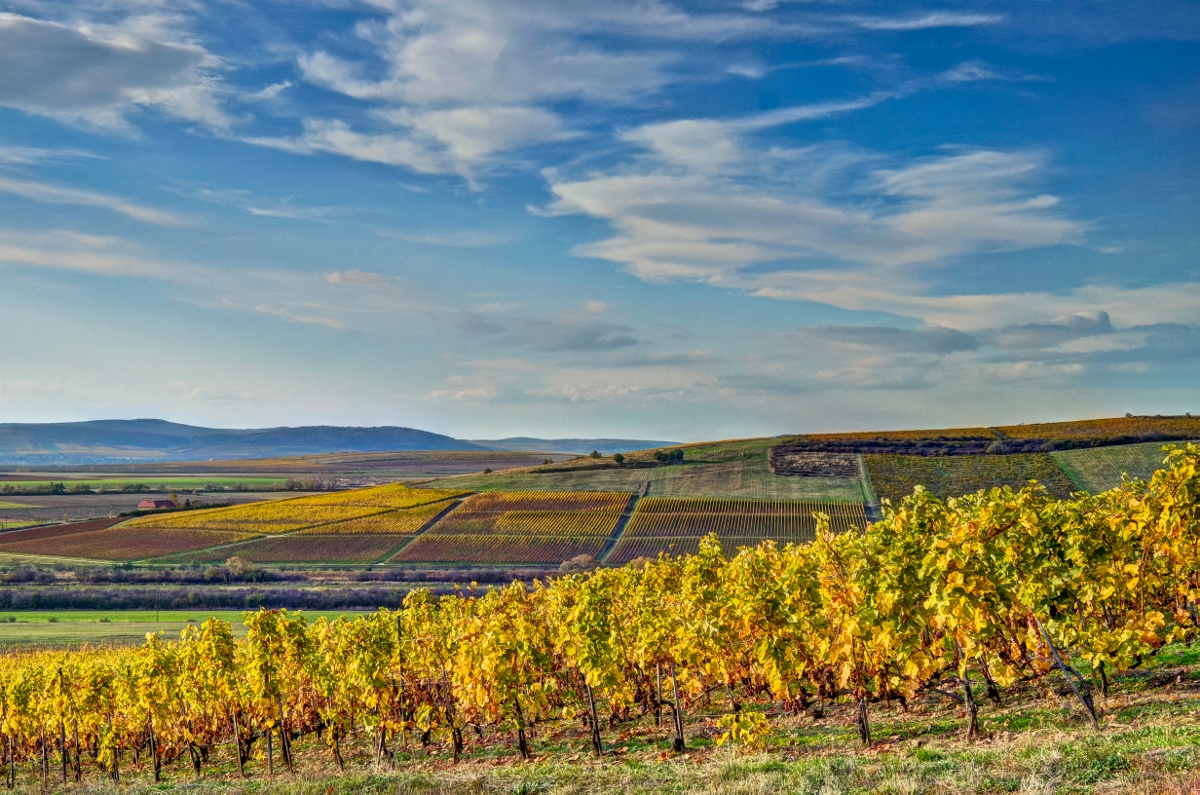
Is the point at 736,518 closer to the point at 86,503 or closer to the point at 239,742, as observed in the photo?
the point at 239,742

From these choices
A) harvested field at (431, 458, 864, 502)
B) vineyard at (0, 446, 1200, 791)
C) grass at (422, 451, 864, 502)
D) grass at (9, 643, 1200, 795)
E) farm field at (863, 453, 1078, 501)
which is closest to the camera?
grass at (9, 643, 1200, 795)

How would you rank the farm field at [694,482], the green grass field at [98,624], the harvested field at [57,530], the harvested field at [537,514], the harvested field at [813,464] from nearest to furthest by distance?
the green grass field at [98,624] < the harvested field at [537,514] < the harvested field at [57,530] < the farm field at [694,482] < the harvested field at [813,464]

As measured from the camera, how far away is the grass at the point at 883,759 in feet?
39.2

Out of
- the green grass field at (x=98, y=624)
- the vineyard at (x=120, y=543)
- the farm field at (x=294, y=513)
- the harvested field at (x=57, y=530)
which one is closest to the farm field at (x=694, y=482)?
the farm field at (x=294, y=513)

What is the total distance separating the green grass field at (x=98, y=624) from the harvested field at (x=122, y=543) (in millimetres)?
25437

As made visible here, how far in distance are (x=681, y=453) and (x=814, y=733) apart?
129 meters

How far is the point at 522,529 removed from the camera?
9856 centimetres

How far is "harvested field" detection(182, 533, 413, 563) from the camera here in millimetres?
91000

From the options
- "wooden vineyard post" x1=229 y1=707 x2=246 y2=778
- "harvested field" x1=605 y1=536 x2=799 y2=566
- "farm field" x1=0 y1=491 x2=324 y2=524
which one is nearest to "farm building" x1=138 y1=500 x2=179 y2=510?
"farm field" x1=0 y1=491 x2=324 y2=524

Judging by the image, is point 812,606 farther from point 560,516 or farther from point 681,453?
point 681,453

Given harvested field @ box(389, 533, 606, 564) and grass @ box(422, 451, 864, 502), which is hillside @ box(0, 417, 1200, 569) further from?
grass @ box(422, 451, 864, 502)

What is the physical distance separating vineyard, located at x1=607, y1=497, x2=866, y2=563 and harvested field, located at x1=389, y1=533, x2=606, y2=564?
15.8ft

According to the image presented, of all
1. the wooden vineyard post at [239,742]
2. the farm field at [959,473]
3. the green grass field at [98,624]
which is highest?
the farm field at [959,473]

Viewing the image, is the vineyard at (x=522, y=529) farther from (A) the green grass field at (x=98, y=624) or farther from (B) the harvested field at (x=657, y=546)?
(A) the green grass field at (x=98, y=624)
